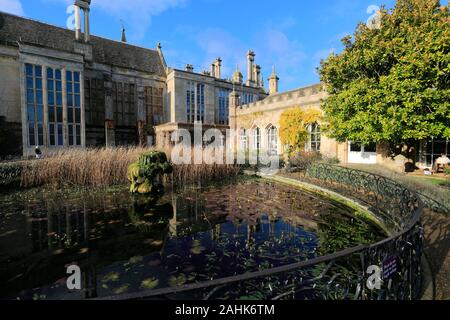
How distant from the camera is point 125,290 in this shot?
376cm

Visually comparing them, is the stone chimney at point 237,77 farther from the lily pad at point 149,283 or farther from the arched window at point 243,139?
the lily pad at point 149,283

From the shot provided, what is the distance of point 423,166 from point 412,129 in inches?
171

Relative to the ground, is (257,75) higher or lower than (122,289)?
higher

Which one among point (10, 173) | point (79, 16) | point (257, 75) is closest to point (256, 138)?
point (257, 75)

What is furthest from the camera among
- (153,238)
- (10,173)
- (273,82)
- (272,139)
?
(273,82)

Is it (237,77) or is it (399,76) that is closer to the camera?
(399,76)

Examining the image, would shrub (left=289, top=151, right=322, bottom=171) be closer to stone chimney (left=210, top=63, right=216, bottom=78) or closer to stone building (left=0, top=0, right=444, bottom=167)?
stone building (left=0, top=0, right=444, bottom=167)

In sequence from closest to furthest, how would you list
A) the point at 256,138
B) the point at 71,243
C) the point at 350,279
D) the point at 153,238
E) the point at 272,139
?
the point at 350,279, the point at 71,243, the point at 153,238, the point at 272,139, the point at 256,138

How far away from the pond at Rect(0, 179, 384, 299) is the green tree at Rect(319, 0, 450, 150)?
16.7ft

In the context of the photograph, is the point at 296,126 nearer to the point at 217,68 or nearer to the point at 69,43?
the point at 217,68

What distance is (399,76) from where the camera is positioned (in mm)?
9922

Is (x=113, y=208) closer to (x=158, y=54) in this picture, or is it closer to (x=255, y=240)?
(x=255, y=240)

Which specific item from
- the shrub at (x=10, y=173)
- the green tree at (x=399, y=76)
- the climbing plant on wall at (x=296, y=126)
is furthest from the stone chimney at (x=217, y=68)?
the shrub at (x=10, y=173)

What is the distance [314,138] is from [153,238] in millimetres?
15514
